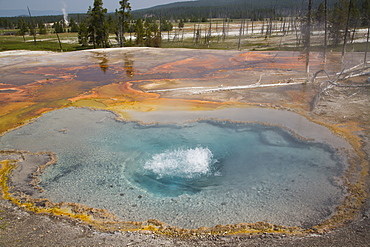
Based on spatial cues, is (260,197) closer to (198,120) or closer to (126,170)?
(126,170)

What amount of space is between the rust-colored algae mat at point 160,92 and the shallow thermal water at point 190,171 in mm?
330

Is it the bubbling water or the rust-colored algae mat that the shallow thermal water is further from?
the rust-colored algae mat

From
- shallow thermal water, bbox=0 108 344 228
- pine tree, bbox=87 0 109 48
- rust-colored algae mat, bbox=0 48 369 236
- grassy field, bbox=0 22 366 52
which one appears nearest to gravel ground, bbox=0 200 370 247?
rust-colored algae mat, bbox=0 48 369 236

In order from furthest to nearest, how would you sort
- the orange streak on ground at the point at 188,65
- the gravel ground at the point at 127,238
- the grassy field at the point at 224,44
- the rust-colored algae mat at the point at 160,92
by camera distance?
the grassy field at the point at 224,44 < the orange streak on ground at the point at 188,65 < the rust-colored algae mat at the point at 160,92 < the gravel ground at the point at 127,238

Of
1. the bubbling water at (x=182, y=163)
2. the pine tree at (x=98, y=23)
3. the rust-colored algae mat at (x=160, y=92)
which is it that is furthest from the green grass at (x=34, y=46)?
the bubbling water at (x=182, y=163)

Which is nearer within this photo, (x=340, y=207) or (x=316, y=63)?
(x=340, y=207)

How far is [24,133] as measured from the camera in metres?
9.96

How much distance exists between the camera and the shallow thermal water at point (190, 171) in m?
5.86

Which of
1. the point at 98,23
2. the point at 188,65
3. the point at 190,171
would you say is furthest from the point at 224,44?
the point at 190,171

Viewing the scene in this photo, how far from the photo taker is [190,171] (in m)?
7.42

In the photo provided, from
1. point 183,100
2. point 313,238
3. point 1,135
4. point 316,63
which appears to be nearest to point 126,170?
point 313,238

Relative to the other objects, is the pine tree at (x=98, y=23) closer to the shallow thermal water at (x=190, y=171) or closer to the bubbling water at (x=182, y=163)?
the shallow thermal water at (x=190, y=171)

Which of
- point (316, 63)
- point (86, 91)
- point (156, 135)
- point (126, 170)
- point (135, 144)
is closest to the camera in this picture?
point (126, 170)

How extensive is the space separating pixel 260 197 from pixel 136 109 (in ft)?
24.8
